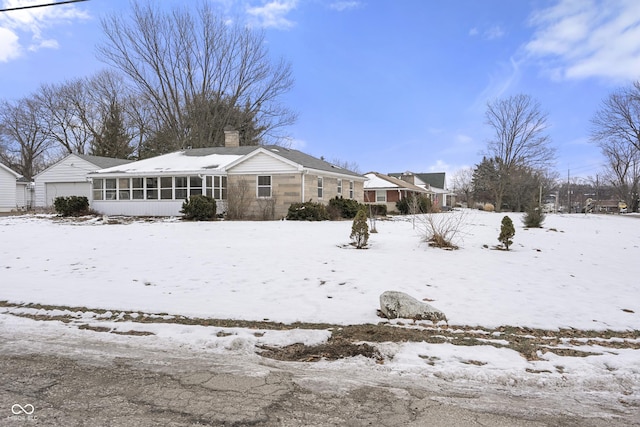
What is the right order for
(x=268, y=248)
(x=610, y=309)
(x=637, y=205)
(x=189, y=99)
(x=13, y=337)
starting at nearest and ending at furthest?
(x=13, y=337) < (x=610, y=309) < (x=268, y=248) < (x=189, y=99) < (x=637, y=205)

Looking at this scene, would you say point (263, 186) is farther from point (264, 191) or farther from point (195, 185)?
point (195, 185)

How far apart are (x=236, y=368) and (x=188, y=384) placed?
0.52 meters

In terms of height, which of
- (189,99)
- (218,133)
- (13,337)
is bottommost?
(13,337)

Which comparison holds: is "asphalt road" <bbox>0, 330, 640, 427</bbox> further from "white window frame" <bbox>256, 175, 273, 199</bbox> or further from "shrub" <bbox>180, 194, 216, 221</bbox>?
"white window frame" <bbox>256, 175, 273, 199</bbox>

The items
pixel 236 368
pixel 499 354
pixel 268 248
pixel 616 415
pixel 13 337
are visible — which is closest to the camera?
pixel 616 415

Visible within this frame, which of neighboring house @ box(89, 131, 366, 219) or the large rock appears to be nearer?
the large rock

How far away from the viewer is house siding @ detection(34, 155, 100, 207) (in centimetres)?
2880

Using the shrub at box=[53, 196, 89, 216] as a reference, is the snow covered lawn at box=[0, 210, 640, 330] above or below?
below

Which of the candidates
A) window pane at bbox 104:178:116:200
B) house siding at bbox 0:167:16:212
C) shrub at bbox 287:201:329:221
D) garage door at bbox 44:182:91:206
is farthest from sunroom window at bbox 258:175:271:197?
house siding at bbox 0:167:16:212

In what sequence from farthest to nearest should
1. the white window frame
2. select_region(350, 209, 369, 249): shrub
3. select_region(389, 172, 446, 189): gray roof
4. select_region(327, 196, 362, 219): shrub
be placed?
select_region(389, 172, 446, 189): gray roof → select_region(327, 196, 362, 219): shrub → the white window frame → select_region(350, 209, 369, 249): shrub

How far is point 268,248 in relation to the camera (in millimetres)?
10781

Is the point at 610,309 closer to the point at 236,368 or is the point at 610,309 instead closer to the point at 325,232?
the point at 236,368

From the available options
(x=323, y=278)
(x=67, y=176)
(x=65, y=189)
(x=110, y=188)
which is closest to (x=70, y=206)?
(x=110, y=188)

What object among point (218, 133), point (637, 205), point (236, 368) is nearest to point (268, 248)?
point (236, 368)
